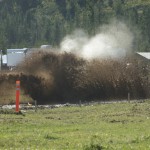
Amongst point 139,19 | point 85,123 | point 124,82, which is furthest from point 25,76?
point 139,19

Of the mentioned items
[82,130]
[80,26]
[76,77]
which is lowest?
[82,130]

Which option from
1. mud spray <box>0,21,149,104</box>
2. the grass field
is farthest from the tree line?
the grass field

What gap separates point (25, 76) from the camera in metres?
35.6

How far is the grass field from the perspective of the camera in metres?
13.9

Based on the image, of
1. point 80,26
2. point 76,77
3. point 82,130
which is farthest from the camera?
point 80,26

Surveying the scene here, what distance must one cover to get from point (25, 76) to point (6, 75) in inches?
47.0

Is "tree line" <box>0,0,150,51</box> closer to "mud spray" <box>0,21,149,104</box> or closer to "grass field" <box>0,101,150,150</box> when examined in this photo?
"mud spray" <box>0,21,149,104</box>

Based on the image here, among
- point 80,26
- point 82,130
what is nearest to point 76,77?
point 82,130

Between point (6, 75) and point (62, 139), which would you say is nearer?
point (62, 139)

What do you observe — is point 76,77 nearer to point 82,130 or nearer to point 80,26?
point 82,130

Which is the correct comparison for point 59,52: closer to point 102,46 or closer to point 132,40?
point 102,46

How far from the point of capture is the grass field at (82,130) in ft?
45.7

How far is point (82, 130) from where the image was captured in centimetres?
1814

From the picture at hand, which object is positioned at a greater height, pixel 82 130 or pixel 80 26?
pixel 80 26
